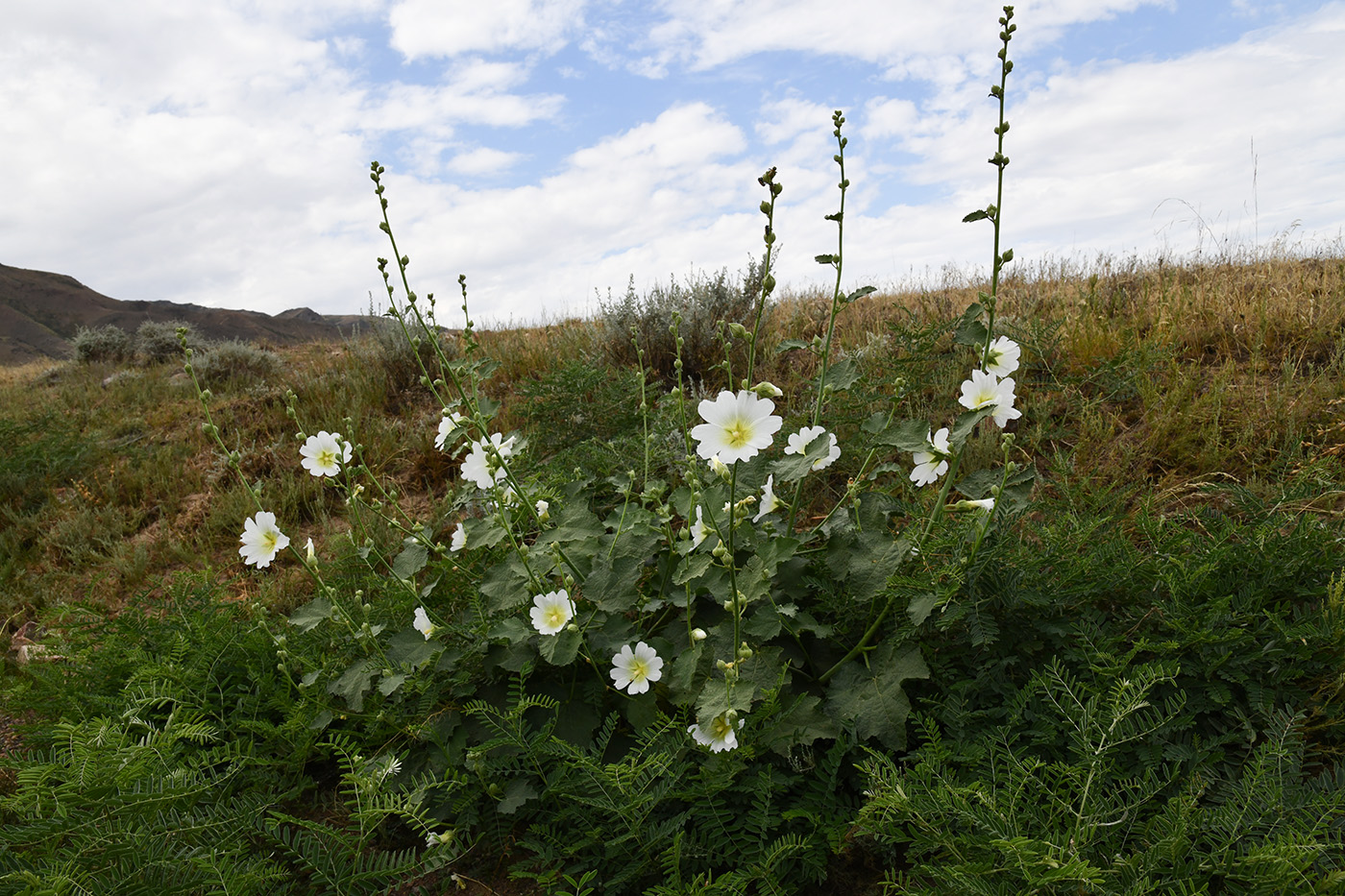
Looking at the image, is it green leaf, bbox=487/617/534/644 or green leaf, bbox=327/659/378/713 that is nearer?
green leaf, bbox=487/617/534/644

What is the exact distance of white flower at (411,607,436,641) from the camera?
2033 mm

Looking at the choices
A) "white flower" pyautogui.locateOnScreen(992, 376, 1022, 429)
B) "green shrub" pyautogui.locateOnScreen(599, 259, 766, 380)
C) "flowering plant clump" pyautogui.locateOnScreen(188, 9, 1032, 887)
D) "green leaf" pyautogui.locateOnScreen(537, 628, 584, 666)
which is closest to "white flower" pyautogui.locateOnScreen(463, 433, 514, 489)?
"flowering plant clump" pyautogui.locateOnScreen(188, 9, 1032, 887)

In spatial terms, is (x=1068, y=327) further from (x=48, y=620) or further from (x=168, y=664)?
(x=48, y=620)

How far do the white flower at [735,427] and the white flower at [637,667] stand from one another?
0.57 meters

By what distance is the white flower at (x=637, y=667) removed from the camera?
5.82 feet

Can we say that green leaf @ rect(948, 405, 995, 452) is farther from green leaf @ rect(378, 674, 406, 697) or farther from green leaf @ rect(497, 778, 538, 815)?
green leaf @ rect(378, 674, 406, 697)

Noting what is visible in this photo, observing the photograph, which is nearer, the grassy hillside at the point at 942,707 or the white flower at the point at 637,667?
the grassy hillside at the point at 942,707

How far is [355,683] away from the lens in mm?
1980

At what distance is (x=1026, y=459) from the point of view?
3361 mm

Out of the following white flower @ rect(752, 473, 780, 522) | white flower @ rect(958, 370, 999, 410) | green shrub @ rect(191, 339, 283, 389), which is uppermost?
green shrub @ rect(191, 339, 283, 389)

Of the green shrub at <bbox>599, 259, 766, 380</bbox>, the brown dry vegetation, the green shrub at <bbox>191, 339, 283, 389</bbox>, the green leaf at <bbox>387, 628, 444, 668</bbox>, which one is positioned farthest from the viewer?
the green shrub at <bbox>191, 339, 283, 389</bbox>

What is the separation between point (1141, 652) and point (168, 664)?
2916mm

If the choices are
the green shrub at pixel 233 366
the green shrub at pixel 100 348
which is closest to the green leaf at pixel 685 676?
the green shrub at pixel 233 366

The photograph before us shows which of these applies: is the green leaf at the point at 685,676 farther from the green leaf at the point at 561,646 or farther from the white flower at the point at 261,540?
the white flower at the point at 261,540
